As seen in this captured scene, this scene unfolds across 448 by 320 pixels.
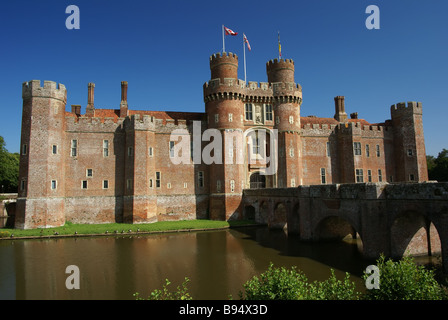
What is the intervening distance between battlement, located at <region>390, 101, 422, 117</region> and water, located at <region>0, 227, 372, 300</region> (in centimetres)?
2428

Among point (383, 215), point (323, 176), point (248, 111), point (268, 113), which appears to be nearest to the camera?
point (383, 215)

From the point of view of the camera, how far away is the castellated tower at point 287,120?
Answer: 1453 inches

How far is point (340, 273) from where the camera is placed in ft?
50.9

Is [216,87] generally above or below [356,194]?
above

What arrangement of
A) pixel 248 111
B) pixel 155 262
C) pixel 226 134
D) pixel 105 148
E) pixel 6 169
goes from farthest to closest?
pixel 6 169 < pixel 248 111 < pixel 226 134 < pixel 105 148 < pixel 155 262

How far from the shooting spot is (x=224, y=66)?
3659 cm

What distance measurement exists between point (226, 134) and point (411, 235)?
73.4 feet

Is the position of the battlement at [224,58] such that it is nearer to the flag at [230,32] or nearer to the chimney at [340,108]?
the flag at [230,32]

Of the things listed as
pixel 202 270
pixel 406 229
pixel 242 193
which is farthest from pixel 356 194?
pixel 242 193

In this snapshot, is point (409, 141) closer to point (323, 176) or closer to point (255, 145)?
point (323, 176)

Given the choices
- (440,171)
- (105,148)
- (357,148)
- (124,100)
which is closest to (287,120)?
(357,148)

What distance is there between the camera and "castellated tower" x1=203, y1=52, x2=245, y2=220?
35.1m

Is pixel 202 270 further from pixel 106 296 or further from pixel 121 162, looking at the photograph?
pixel 121 162

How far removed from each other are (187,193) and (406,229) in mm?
24693
